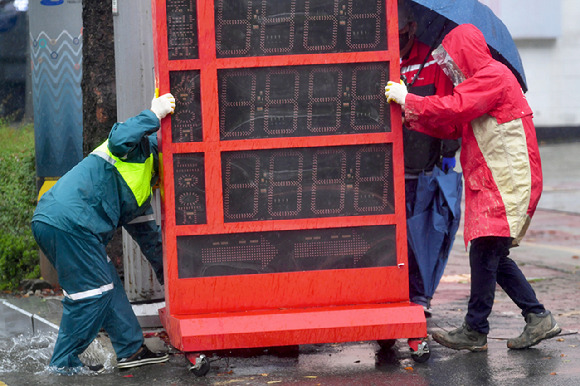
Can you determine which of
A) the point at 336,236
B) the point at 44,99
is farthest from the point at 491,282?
the point at 44,99

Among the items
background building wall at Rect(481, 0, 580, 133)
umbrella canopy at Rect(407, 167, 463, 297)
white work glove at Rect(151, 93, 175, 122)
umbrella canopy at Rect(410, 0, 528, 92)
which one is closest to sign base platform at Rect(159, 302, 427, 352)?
umbrella canopy at Rect(407, 167, 463, 297)

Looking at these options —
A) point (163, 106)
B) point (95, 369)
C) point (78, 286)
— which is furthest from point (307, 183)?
point (95, 369)

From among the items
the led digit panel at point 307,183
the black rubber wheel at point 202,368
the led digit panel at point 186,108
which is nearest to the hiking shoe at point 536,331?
the led digit panel at point 307,183

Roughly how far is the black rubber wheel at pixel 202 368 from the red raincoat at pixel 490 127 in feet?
5.47

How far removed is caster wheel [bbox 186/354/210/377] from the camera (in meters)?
4.63

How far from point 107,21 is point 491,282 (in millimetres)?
3313

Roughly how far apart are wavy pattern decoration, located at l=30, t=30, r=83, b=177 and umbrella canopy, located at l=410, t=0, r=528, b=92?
3.41 m

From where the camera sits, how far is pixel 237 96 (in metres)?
4.72

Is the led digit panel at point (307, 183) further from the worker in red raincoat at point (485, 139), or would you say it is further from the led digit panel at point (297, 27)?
the led digit panel at point (297, 27)

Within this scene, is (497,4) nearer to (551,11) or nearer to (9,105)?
(551,11)

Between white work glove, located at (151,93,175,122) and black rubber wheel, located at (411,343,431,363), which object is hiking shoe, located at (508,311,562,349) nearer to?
black rubber wheel, located at (411,343,431,363)

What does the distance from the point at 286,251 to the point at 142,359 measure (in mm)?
1090

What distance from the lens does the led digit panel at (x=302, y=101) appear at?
4.72 meters

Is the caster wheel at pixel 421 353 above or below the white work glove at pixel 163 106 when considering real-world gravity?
below
